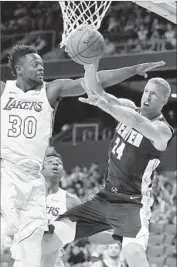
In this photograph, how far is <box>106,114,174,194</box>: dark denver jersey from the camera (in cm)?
585

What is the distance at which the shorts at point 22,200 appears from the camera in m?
5.48

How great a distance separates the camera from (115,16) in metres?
18.4

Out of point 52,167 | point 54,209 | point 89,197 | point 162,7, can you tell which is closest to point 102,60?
point 89,197

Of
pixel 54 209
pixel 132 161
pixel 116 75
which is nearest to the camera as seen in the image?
pixel 116 75

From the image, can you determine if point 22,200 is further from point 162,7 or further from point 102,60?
point 102,60

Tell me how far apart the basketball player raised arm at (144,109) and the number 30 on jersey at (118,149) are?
301 millimetres

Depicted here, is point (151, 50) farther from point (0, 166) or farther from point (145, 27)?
point (0, 166)

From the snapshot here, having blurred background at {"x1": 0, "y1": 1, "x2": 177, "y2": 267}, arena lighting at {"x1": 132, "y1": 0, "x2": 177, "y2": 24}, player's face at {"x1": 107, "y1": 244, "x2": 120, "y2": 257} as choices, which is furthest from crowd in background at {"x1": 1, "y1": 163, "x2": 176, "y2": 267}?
arena lighting at {"x1": 132, "y1": 0, "x2": 177, "y2": 24}

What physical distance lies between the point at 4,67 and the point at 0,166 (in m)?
11.4

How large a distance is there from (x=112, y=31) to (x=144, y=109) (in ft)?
39.0

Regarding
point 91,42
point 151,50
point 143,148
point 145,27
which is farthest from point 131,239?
point 145,27

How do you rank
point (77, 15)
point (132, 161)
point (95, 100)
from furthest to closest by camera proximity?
point (77, 15)
point (132, 161)
point (95, 100)

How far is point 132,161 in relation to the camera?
5848mm

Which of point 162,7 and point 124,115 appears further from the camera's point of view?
point 162,7
